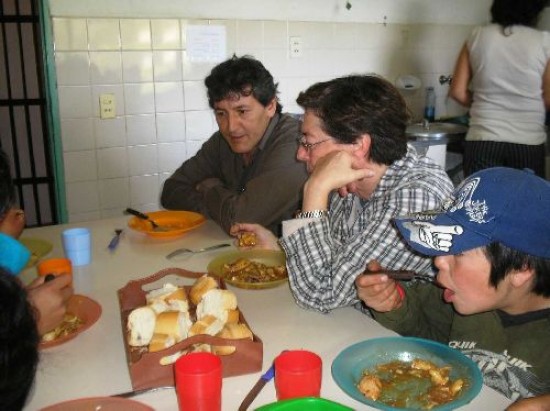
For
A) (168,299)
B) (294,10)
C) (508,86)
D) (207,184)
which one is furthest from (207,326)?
(294,10)

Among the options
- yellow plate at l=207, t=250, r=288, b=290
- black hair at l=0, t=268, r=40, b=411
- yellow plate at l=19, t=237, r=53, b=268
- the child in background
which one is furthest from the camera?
yellow plate at l=19, t=237, r=53, b=268

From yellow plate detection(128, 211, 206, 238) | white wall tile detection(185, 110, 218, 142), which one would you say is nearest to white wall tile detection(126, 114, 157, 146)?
white wall tile detection(185, 110, 218, 142)

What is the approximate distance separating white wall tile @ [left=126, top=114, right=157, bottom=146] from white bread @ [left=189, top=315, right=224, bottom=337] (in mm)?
2214

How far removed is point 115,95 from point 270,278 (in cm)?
194

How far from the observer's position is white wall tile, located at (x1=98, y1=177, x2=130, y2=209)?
3221mm

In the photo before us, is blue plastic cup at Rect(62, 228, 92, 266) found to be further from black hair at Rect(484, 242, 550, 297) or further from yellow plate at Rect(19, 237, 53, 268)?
black hair at Rect(484, 242, 550, 297)

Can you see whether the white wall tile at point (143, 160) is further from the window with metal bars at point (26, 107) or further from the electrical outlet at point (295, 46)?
the electrical outlet at point (295, 46)

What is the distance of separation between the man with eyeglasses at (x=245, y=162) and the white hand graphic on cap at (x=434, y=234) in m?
0.93

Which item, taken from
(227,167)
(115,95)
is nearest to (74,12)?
(115,95)

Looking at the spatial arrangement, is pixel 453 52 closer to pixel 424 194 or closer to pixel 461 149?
pixel 461 149

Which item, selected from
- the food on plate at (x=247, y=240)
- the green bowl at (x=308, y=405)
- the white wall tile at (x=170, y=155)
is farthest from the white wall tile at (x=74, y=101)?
the green bowl at (x=308, y=405)

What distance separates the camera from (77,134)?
3062 mm

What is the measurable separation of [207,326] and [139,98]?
7.43ft

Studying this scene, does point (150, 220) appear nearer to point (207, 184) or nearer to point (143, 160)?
point (207, 184)
